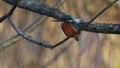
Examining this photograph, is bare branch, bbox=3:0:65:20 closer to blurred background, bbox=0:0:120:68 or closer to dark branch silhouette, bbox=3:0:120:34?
dark branch silhouette, bbox=3:0:120:34

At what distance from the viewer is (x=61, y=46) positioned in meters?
1.72

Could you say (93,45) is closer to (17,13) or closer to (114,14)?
(114,14)

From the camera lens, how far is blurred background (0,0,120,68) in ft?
5.35

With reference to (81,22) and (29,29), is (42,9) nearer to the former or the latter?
(81,22)

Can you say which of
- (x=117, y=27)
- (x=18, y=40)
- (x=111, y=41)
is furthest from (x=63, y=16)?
(x=111, y=41)

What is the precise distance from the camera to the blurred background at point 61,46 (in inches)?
64.2

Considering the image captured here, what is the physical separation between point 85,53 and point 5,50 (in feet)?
1.58

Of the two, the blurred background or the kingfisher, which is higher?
the kingfisher

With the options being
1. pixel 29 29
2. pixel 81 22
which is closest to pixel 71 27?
pixel 81 22

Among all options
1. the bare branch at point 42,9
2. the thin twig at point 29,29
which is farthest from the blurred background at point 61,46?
the bare branch at point 42,9

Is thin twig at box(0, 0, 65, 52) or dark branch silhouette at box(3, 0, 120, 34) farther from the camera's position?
thin twig at box(0, 0, 65, 52)

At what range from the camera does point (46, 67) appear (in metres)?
1.70

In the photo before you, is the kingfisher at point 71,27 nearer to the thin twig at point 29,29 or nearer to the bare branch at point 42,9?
the bare branch at point 42,9

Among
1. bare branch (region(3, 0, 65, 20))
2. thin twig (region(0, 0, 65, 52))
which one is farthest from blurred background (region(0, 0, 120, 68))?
bare branch (region(3, 0, 65, 20))
